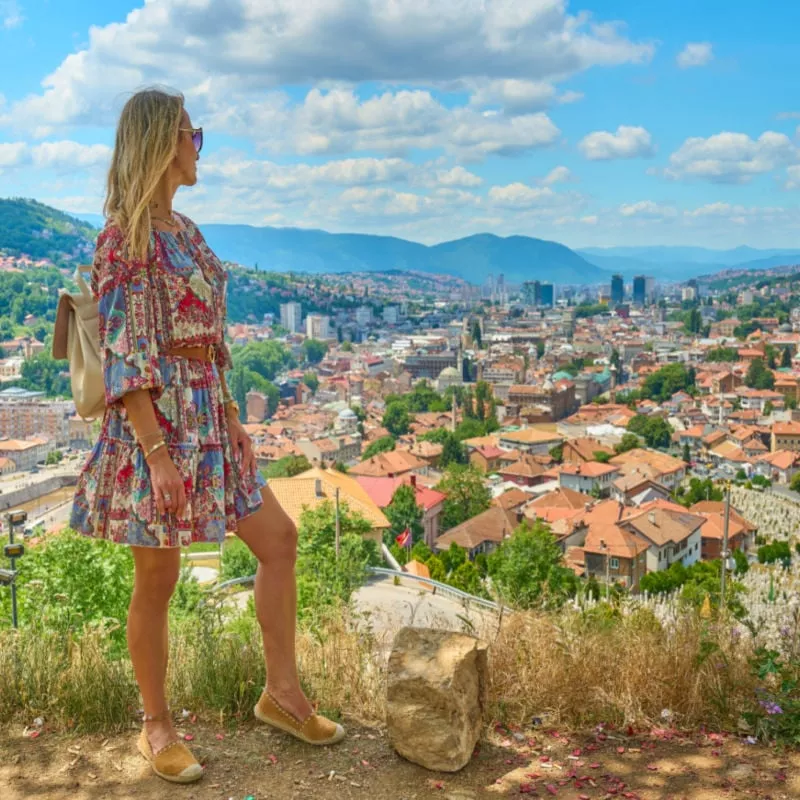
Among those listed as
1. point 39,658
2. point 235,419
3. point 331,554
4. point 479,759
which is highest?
point 235,419

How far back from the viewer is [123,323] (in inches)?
41.9

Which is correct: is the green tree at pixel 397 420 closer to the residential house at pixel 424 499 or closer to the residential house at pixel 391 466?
the residential house at pixel 391 466

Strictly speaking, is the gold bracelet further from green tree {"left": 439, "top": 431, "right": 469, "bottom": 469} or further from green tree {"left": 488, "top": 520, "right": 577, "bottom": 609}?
green tree {"left": 439, "top": 431, "right": 469, "bottom": 469}

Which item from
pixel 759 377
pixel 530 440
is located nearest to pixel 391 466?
pixel 530 440

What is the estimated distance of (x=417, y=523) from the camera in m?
17.7

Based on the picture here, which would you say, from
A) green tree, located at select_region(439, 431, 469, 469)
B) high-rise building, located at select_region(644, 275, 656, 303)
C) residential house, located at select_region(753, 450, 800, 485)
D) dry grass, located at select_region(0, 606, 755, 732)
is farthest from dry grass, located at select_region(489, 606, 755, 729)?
high-rise building, located at select_region(644, 275, 656, 303)

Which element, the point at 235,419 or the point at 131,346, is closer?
the point at 131,346

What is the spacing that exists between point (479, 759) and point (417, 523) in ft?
54.4

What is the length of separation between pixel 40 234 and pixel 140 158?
70.4m

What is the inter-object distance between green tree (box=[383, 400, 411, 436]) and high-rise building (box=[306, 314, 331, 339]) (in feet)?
98.5

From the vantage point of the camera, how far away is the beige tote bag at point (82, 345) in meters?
1.09

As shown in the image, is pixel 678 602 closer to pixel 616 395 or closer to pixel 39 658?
pixel 39 658

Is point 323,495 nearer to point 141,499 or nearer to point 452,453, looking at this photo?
point 141,499

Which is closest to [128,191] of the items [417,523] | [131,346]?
[131,346]
